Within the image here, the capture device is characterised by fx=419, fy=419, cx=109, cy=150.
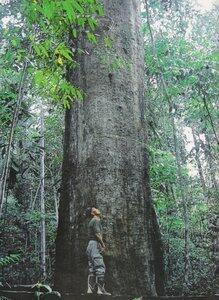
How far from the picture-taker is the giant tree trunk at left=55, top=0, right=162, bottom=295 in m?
4.93

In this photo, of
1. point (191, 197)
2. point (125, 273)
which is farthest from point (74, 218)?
point (191, 197)

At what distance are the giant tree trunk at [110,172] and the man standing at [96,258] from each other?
36cm

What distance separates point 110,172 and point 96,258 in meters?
1.23

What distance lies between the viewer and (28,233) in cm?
1466

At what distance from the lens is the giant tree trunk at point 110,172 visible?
493 centimetres

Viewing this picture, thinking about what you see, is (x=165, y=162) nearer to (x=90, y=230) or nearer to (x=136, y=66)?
(x=136, y=66)

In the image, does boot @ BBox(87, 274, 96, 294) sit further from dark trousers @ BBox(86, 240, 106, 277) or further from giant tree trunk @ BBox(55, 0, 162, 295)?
giant tree trunk @ BBox(55, 0, 162, 295)

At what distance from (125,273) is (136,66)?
3.03 meters

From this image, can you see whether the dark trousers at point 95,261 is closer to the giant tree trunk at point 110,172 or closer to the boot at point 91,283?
the boot at point 91,283

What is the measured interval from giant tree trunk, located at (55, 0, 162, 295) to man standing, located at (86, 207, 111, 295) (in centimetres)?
36

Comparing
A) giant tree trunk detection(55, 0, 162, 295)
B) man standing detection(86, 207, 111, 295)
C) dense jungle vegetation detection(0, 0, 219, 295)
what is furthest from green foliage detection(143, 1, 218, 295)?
man standing detection(86, 207, 111, 295)

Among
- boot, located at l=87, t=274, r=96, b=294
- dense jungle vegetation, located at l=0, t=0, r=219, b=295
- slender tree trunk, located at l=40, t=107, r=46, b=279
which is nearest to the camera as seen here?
boot, located at l=87, t=274, r=96, b=294

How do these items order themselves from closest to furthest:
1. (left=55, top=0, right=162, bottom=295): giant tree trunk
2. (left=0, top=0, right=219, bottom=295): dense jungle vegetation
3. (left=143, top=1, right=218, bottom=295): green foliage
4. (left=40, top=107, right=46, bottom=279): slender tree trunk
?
(left=55, top=0, right=162, bottom=295): giant tree trunk < (left=0, top=0, right=219, bottom=295): dense jungle vegetation < (left=143, top=1, right=218, bottom=295): green foliage < (left=40, top=107, right=46, bottom=279): slender tree trunk

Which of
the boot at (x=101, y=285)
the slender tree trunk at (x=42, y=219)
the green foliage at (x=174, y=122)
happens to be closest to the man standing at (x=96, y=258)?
the boot at (x=101, y=285)
